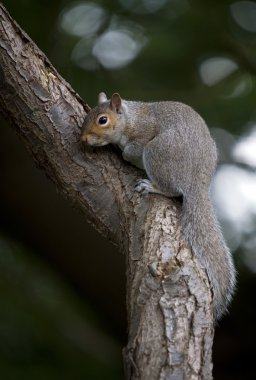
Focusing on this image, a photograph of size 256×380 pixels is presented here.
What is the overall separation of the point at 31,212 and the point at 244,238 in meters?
1.00

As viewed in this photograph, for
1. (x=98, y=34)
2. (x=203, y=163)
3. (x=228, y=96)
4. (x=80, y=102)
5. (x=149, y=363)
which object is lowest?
(x=149, y=363)

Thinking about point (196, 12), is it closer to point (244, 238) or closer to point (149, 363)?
point (244, 238)

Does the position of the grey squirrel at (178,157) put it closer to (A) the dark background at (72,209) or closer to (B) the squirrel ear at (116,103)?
(B) the squirrel ear at (116,103)

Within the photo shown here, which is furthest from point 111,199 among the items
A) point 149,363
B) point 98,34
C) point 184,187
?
point 98,34

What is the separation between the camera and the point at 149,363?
68.7 inches

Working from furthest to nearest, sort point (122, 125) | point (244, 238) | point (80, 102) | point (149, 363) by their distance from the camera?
point (244, 238), point (122, 125), point (80, 102), point (149, 363)

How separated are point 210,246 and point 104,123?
2.11 feet

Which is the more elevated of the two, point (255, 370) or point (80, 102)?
point (80, 102)

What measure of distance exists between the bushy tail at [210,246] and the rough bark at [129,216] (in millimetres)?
44

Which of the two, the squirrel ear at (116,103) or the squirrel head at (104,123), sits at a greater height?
the squirrel ear at (116,103)

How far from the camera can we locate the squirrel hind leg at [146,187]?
2371 mm

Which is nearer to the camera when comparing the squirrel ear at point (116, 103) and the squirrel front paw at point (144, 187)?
the squirrel front paw at point (144, 187)

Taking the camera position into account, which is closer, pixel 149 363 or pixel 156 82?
pixel 149 363

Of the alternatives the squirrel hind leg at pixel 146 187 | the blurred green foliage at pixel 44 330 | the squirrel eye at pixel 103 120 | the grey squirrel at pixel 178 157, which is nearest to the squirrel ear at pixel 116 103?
the grey squirrel at pixel 178 157
